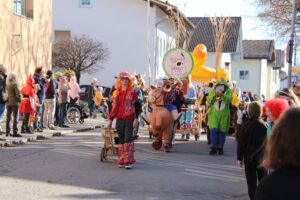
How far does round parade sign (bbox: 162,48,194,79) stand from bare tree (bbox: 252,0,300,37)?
10732mm

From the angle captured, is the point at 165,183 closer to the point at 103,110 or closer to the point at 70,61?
the point at 103,110

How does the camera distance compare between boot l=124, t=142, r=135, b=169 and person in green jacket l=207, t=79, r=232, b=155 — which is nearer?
boot l=124, t=142, r=135, b=169

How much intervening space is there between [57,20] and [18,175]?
32.4 meters

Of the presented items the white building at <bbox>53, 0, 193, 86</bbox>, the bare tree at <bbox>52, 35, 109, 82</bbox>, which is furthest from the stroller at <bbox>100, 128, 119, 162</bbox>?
the white building at <bbox>53, 0, 193, 86</bbox>

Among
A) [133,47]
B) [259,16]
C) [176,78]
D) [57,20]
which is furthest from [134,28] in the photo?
[176,78]

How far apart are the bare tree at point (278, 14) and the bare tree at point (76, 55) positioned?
11051mm

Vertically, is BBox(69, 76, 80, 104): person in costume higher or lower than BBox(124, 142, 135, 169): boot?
higher

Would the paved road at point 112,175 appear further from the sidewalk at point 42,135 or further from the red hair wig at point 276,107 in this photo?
the red hair wig at point 276,107

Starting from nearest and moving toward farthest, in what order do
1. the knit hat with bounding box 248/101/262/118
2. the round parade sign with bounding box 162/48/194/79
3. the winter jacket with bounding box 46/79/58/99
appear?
the knit hat with bounding box 248/101/262/118, the round parade sign with bounding box 162/48/194/79, the winter jacket with bounding box 46/79/58/99

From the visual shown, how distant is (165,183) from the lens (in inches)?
384

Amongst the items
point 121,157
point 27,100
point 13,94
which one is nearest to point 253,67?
point 27,100

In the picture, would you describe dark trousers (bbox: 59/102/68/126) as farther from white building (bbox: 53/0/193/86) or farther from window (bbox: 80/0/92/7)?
window (bbox: 80/0/92/7)

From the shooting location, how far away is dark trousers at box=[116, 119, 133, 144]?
36.8 feet

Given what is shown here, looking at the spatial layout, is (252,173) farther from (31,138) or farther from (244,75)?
(244,75)
